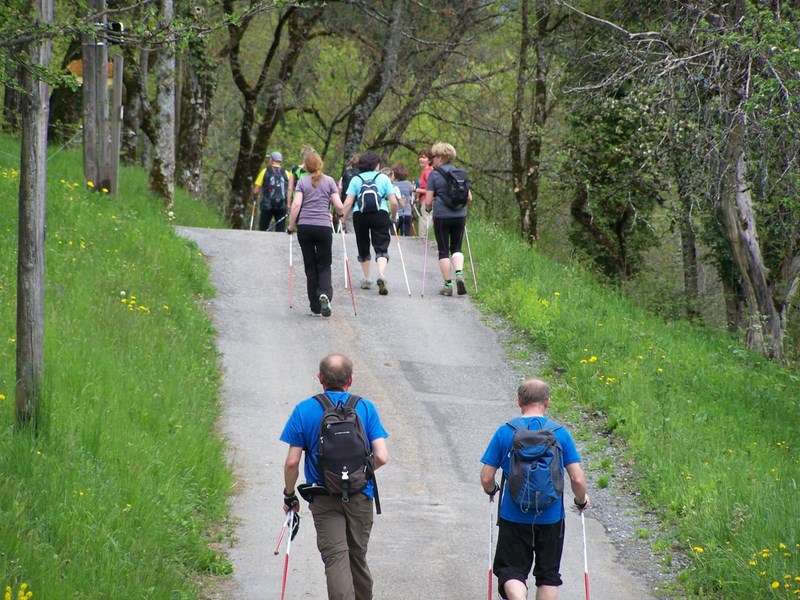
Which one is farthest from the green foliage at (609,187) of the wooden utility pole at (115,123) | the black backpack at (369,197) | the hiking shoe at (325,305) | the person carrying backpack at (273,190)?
the wooden utility pole at (115,123)

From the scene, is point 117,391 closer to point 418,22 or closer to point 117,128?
point 117,128

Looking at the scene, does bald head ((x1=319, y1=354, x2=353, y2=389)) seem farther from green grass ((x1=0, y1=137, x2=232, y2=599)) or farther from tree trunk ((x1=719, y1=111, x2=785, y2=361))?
tree trunk ((x1=719, y1=111, x2=785, y2=361))

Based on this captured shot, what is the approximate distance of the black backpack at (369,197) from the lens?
13227 millimetres

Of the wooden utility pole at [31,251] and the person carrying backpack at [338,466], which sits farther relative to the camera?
the wooden utility pole at [31,251]

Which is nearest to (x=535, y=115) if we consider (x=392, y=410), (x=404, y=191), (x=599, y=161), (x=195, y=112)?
A: (x=599, y=161)

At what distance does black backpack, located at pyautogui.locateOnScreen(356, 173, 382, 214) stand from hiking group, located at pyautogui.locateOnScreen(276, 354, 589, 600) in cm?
782

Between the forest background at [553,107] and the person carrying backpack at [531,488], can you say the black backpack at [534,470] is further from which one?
the forest background at [553,107]

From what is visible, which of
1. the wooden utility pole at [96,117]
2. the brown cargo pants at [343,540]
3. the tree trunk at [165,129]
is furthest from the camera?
the tree trunk at [165,129]

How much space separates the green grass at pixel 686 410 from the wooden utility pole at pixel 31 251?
4.42 meters

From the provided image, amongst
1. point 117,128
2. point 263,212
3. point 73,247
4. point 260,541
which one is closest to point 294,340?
point 73,247

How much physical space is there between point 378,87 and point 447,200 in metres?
11.4

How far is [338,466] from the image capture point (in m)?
5.42

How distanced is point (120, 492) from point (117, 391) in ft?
5.88

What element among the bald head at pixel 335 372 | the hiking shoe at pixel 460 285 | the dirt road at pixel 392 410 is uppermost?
the bald head at pixel 335 372
